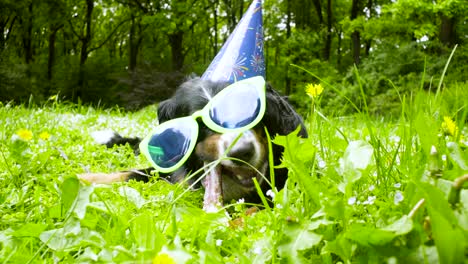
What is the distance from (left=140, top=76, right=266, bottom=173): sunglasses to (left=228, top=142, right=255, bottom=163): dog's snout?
0.09m

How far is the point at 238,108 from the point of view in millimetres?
2045

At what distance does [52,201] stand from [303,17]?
20765mm

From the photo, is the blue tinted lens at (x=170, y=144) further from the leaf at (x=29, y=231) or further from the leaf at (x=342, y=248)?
the leaf at (x=342, y=248)

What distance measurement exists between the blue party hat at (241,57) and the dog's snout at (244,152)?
20.4 inches

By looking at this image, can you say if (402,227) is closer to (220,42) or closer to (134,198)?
(134,198)

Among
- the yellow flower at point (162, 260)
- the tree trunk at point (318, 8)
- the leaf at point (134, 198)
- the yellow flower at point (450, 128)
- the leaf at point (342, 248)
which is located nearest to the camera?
the yellow flower at point (162, 260)

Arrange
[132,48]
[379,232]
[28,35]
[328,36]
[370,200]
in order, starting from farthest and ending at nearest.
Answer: [132,48] → [28,35] → [328,36] → [370,200] → [379,232]

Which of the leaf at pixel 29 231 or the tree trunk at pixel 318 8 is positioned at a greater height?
the tree trunk at pixel 318 8

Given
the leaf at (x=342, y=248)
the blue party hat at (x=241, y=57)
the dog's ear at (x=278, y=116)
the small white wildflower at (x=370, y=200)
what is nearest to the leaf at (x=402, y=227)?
the leaf at (x=342, y=248)

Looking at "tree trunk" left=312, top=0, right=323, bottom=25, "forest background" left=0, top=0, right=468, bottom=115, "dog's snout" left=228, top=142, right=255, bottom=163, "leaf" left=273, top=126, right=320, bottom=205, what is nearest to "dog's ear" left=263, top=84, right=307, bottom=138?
"dog's snout" left=228, top=142, right=255, bottom=163

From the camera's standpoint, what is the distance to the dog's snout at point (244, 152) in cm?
206

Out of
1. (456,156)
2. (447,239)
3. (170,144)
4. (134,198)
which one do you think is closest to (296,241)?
(447,239)

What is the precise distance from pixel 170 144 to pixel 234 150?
1.00 ft

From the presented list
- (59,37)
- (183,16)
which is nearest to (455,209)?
(183,16)
